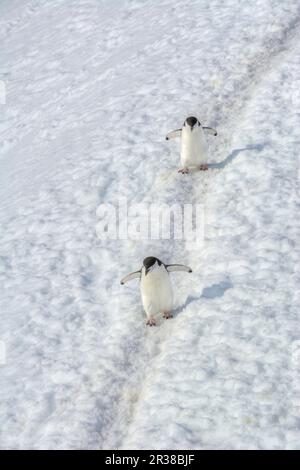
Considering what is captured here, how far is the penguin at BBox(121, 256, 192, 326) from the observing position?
1005cm

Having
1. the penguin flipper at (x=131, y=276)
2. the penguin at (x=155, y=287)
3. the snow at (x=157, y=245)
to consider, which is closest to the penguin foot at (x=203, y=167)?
the snow at (x=157, y=245)

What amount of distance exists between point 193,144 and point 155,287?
3710 mm

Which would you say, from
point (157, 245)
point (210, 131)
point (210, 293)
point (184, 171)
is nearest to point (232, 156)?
point (210, 131)

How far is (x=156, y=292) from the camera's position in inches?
399

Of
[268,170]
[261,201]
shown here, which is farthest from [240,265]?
[268,170]

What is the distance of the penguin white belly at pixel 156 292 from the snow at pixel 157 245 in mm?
254

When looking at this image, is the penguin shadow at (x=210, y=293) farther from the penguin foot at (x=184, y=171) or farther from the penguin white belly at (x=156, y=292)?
the penguin foot at (x=184, y=171)

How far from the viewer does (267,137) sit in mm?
14156

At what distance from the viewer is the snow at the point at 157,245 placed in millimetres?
9109

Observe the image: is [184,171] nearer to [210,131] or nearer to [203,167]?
[203,167]

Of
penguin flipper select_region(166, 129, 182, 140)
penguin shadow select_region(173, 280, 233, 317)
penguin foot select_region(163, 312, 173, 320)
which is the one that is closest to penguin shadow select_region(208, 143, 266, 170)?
penguin flipper select_region(166, 129, 182, 140)

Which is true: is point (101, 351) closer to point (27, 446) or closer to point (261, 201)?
point (27, 446)

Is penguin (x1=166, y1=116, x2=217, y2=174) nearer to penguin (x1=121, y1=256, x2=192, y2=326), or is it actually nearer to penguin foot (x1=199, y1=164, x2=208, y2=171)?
penguin foot (x1=199, y1=164, x2=208, y2=171)
